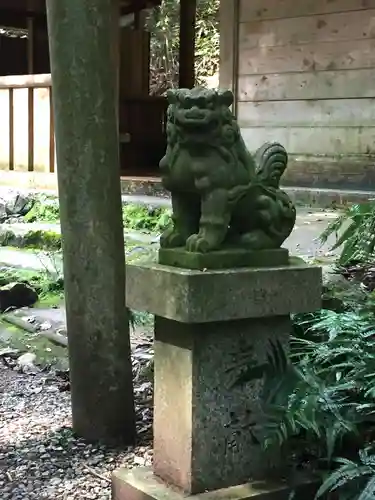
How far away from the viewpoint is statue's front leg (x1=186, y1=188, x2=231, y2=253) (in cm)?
236

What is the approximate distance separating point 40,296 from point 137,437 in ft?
7.59

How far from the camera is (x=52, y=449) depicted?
314cm

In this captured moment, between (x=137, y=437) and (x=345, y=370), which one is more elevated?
(x=345, y=370)

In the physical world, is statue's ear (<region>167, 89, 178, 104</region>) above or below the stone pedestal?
above

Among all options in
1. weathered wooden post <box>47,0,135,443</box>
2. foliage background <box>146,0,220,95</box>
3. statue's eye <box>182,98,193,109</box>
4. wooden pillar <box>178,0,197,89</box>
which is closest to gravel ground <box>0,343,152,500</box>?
weathered wooden post <box>47,0,135,443</box>

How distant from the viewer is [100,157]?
3.05 meters

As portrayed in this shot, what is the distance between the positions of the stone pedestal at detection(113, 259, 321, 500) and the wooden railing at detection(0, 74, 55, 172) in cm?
655

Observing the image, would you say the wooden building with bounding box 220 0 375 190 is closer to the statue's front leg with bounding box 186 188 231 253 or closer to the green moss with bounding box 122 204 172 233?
the green moss with bounding box 122 204 172 233

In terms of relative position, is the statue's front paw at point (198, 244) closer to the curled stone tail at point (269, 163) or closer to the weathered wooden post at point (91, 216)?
the curled stone tail at point (269, 163)

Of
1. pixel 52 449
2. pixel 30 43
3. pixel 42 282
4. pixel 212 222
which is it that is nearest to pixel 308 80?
pixel 42 282

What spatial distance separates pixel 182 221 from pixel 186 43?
30.9 ft

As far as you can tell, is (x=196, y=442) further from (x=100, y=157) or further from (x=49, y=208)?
(x=49, y=208)

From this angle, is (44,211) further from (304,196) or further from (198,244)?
(198,244)

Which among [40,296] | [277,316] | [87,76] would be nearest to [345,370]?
[277,316]
